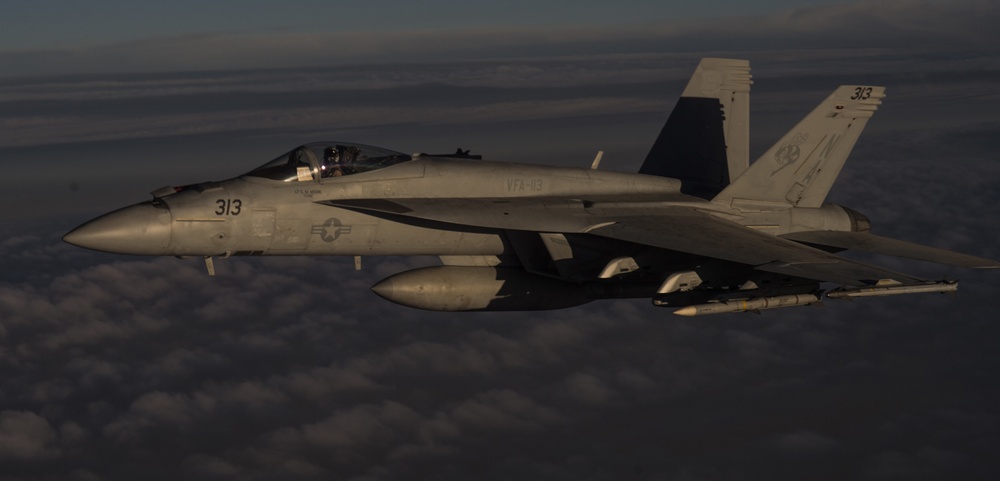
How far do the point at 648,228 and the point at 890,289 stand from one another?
177 inches

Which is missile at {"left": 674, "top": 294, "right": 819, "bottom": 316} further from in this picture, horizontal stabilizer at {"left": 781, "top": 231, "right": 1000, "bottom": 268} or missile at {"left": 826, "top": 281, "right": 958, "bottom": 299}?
horizontal stabilizer at {"left": 781, "top": 231, "right": 1000, "bottom": 268}

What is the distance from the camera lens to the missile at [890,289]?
19016mm

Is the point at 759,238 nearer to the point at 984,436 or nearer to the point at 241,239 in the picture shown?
the point at 241,239

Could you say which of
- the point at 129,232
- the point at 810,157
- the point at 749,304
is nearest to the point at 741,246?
the point at 749,304

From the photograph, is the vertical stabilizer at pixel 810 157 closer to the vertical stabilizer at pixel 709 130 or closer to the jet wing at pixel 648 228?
the jet wing at pixel 648 228

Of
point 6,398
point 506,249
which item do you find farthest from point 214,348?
point 506,249

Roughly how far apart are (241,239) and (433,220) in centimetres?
331

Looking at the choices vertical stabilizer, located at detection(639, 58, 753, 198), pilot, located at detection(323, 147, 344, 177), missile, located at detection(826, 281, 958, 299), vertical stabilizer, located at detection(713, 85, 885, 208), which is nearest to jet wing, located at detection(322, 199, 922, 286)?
pilot, located at detection(323, 147, 344, 177)

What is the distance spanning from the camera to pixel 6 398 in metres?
106

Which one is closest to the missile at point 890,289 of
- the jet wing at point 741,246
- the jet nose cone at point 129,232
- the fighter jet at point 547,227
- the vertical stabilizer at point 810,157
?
the fighter jet at point 547,227

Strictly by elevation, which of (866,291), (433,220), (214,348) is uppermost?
(433,220)

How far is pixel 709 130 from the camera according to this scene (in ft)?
85.2

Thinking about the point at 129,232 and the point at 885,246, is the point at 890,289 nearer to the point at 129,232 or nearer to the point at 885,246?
the point at 885,246

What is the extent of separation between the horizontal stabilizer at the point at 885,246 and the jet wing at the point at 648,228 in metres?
1.51
